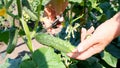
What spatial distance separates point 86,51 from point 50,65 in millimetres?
266

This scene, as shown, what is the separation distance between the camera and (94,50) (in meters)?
1.04

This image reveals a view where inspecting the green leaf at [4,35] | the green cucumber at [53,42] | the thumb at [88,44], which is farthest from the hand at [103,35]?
the green leaf at [4,35]

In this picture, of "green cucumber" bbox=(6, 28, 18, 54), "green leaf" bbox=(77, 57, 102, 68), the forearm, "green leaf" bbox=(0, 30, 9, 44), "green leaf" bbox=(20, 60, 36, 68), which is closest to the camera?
the forearm

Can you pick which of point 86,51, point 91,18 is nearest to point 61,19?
point 91,18

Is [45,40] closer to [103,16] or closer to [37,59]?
[37,59]

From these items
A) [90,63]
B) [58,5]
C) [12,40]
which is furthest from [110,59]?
[12,40]

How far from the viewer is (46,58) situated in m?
1.29

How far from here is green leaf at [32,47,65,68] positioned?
4.20 ft

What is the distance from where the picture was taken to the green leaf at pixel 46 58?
1279 millimetres

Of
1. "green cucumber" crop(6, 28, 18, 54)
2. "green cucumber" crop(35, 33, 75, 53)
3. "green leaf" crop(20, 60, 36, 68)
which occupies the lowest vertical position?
"green leaf" crop(20, 60, 36, 68)

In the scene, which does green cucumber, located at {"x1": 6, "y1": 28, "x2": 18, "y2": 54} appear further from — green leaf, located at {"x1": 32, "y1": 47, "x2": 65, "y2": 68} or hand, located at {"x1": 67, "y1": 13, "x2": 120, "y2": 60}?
hand, located at {"x1": 67, "y1": 13, "x2": 120, "y2": 60}

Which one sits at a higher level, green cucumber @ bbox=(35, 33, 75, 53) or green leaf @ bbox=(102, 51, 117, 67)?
green cucumber @ bbox=(35, 33, 75, 53)

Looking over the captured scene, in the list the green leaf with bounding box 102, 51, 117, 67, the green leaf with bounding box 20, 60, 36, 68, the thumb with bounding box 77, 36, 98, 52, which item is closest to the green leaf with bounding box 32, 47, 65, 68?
the green leaf with bounding box 20, 60, 36, 68

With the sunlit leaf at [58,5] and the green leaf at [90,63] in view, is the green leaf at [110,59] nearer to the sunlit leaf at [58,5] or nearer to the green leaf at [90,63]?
the green leaf at [90,63]
